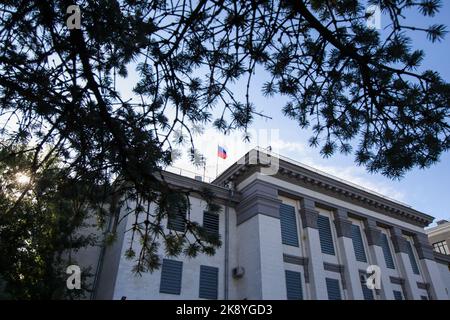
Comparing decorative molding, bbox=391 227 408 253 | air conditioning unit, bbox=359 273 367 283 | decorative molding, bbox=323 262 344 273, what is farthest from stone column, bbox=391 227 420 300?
decorative molding, bbox=323 262 344 273

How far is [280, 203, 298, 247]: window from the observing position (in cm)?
1853

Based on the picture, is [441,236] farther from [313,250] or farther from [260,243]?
[260,243]

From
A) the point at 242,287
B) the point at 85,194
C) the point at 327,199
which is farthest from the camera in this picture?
the point at 327,199

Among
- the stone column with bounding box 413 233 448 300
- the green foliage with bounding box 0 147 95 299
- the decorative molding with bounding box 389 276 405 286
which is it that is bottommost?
the green foliage with bounding box 0 147 95 299

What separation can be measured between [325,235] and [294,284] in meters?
4.27

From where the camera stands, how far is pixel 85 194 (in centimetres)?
482

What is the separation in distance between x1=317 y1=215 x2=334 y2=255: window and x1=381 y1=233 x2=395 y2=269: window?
516 centimetres

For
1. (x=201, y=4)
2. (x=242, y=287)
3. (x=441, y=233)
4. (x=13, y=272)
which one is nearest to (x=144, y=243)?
(x=201, y=4)

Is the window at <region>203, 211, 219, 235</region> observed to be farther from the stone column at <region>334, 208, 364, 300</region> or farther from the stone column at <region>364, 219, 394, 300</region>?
the stone column at <region>364, 219, 394, 300</region>

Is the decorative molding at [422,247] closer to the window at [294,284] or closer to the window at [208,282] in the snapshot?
the window at [294,284]

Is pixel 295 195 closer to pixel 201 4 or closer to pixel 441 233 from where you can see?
pixel 201 4

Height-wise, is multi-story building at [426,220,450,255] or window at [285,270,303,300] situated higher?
multi-story building at [426,220,450,255]

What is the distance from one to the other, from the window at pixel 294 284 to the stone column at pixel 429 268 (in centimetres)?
1213
